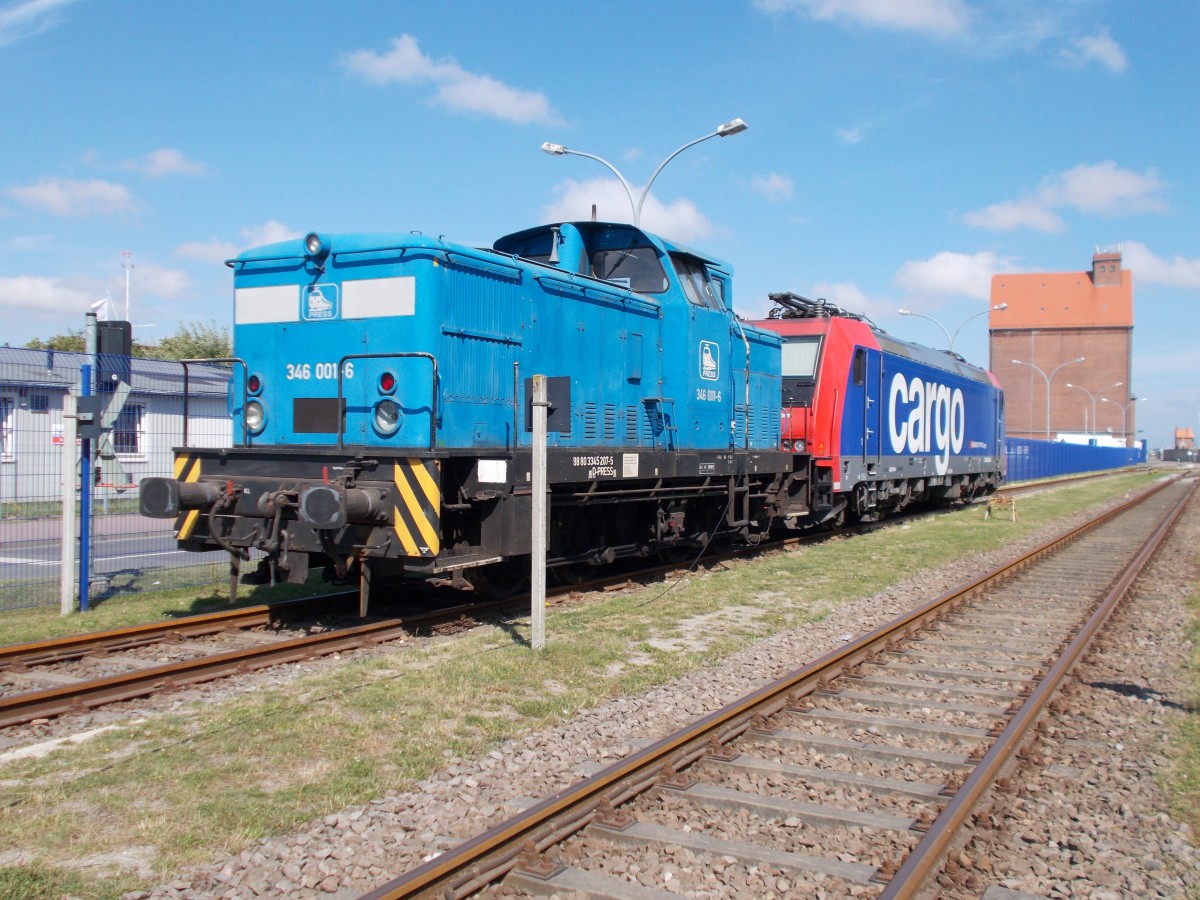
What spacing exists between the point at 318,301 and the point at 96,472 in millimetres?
3914

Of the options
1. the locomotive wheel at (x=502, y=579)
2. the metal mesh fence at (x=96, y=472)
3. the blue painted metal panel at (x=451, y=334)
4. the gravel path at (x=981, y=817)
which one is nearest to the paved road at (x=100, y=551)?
the metal mesh fence at (x=96, y=472)

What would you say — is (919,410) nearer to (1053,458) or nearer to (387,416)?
(387,416)

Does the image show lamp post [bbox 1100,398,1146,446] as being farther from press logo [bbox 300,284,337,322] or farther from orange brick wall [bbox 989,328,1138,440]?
press logo [bbox 300,284,337,322]

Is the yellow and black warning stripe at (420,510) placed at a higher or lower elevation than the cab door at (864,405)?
lower

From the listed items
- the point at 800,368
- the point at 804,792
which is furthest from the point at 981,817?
the point at 800,368

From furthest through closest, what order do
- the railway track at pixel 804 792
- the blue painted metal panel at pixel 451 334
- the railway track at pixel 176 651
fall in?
the blue painted metal panel at pixel 451 334 → the railway track at pixel 176 651 → the railway track at pixel 804 792

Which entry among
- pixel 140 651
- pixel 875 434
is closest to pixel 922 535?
pixel 875 434

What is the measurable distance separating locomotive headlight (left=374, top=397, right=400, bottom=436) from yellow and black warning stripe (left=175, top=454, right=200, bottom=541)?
5.29 ft

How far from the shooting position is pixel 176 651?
7.18 m

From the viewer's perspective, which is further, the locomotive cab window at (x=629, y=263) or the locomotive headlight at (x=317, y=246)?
the locomotive cab window at (x=629, y=263)

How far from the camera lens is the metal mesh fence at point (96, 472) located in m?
9.52

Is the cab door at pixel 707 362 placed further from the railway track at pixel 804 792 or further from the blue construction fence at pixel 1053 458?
the blue construction fence at pixel 1053 458

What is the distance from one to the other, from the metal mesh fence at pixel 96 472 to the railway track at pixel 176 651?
1.92 metres

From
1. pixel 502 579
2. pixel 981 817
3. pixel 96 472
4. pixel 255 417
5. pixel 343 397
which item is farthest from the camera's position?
pixel 96 472
